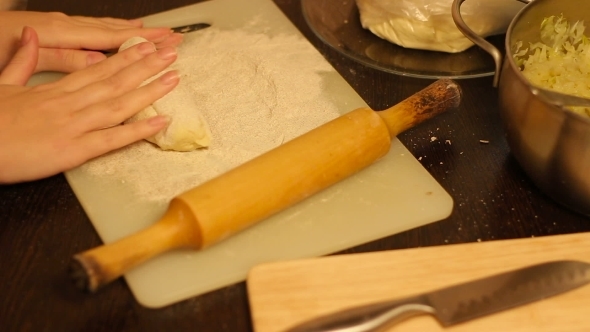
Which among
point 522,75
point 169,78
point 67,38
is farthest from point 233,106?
point 522,75

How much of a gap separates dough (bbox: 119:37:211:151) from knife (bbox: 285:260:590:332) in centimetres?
35

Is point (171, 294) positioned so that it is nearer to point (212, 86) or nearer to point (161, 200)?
point (161, 200)

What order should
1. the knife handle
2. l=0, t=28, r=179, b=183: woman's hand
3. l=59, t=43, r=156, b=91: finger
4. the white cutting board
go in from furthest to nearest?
l=59, t=43, r=156, b=91: finger
l=0, t=28, r=179, b=183: woman's hand
the white cutting board
the knife handle

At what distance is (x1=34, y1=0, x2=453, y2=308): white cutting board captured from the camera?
0.73 m

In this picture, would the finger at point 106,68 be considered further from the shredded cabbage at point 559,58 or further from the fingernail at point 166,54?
the shredded cabbage at point 559,58

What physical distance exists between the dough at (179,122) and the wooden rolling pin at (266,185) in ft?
0.41

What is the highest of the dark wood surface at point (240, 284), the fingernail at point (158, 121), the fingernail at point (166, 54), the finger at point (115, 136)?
the fingernail at point (166, 54)

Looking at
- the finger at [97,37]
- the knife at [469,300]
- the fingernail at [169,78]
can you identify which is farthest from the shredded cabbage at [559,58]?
the finger at [97,37]

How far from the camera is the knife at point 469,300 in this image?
628 millimetres

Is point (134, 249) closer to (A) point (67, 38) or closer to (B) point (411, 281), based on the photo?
(B) point (411, 281)

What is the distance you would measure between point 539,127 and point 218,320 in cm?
46

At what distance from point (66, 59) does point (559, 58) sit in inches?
32.1

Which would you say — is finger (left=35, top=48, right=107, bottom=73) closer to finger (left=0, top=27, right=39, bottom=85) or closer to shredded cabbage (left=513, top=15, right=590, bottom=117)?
finger (left=0, top=27, right=39, bottom=85)

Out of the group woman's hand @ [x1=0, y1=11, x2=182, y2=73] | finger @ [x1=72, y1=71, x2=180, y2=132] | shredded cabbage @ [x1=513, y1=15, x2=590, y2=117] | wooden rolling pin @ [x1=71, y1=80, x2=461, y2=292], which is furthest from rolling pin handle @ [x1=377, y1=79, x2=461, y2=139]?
woman's hand @ [x1=0, y1=11, x2=182, y2=73]
